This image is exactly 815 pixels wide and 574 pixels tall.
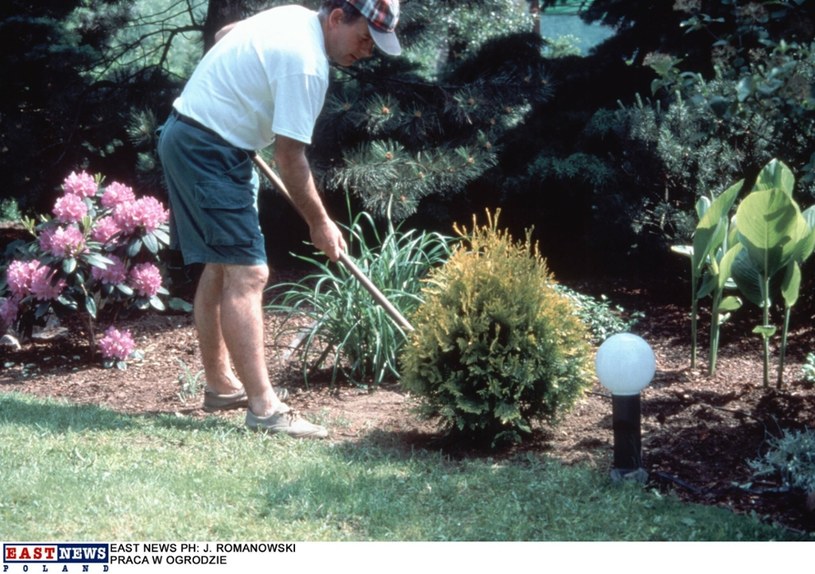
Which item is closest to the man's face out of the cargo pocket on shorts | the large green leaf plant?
the cargo pocket on shorts

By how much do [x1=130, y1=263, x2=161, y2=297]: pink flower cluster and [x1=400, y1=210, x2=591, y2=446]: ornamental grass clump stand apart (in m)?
2.37

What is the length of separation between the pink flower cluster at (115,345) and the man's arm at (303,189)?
194 cm

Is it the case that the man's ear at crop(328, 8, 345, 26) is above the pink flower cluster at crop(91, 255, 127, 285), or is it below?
above

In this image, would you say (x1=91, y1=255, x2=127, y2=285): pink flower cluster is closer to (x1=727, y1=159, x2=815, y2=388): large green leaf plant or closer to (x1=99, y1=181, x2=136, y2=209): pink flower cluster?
(x1=99, y1=181, x2=136, y2=209): pink flower cluster

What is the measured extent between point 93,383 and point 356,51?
8.23ft

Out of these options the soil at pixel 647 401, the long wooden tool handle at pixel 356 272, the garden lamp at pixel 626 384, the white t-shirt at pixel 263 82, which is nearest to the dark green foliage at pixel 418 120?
the soil at pixel 647 401

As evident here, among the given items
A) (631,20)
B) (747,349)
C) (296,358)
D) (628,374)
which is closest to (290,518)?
(628,374)

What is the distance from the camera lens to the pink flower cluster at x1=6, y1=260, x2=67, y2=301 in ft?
18.6

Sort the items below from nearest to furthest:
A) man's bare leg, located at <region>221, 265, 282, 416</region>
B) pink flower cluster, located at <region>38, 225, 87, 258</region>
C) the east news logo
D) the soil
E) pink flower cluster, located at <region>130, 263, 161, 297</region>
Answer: the east news logo, the soil, man's bare leg, located at <region>221, 265, 282, 416</region>, pink flower cluster, located at <region>38, 225, 87, 258</region>, pink flower cluster, located at <region>130, 263, 161, 297</region>

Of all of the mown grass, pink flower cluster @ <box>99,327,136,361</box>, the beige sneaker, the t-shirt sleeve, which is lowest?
the mown grass

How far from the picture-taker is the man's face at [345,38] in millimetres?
3971

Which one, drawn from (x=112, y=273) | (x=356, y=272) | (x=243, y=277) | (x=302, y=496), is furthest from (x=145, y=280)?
(x=302, y=496)

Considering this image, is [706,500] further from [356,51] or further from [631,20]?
[631,20]

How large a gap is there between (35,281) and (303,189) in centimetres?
241
